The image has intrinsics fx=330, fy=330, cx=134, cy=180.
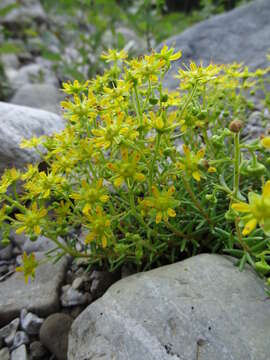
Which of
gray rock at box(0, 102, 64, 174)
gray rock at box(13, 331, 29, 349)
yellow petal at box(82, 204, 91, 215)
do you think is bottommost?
gray rock at box(13, 331, 29, 349)

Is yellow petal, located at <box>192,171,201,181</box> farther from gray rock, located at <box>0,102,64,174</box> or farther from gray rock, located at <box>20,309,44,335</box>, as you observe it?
gray rock, located at <box>0,102,64,174</box>

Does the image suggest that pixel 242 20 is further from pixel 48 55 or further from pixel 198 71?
pixel 198 71

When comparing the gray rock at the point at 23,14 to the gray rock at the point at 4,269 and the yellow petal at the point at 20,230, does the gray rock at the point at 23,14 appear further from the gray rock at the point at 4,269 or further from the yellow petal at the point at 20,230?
the yellow petal at the point at 20,230

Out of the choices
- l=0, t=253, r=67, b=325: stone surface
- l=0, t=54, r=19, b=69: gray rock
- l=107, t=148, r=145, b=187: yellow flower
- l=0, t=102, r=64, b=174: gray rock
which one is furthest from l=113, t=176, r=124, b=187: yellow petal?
l=0, t=54, r=19, b=69: gray rock

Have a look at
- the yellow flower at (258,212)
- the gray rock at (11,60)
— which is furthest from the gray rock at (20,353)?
the gray rock at (11,60)

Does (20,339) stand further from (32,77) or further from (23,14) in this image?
(23,14)

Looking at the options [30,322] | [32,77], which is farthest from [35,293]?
[32,77]
